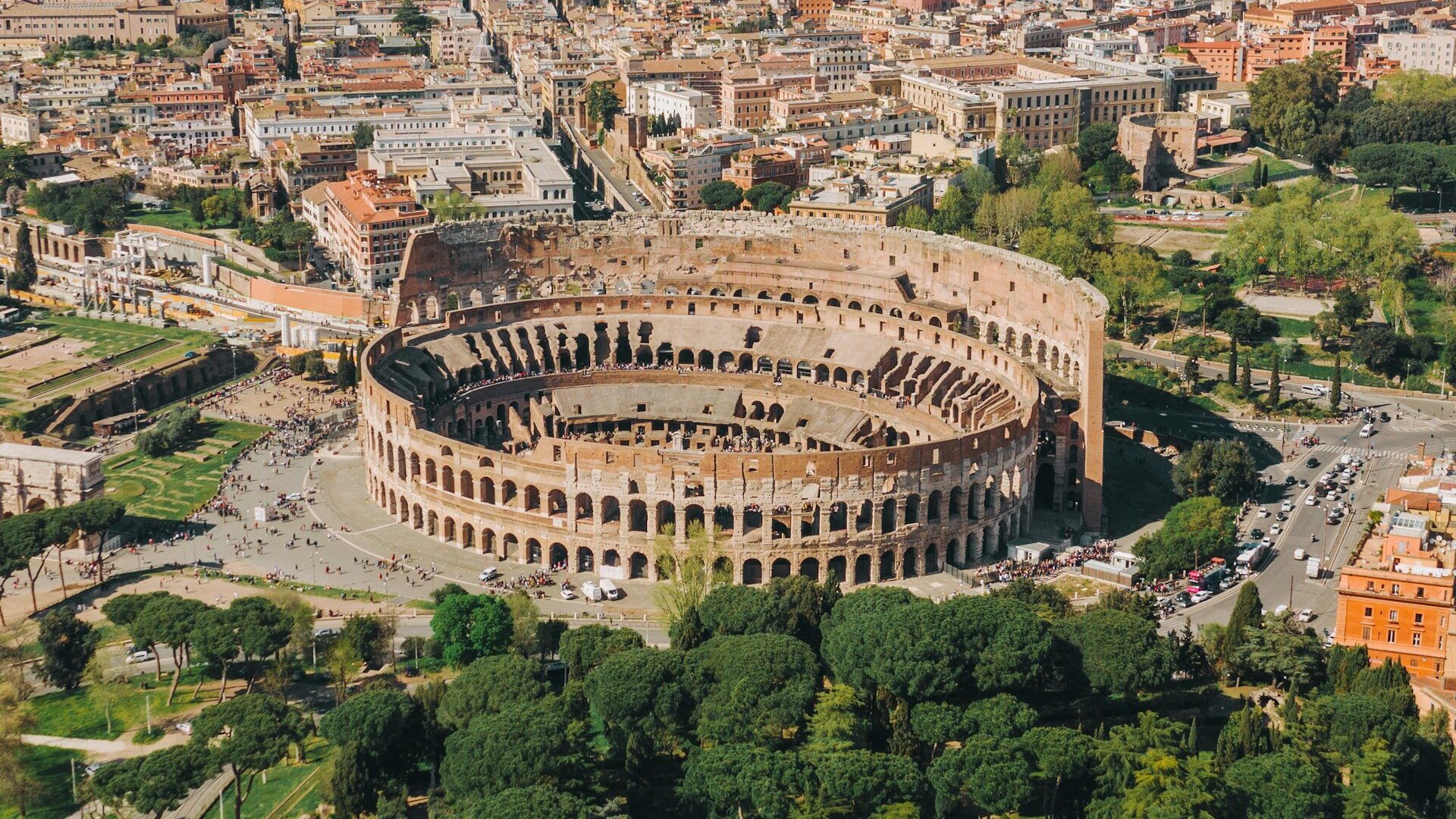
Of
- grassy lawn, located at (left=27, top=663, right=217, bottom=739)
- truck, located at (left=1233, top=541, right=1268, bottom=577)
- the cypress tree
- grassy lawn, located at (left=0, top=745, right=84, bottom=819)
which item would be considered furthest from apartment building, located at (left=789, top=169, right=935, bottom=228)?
grassy lawn, located at (left=0, top=745, right=84, bottom=819)

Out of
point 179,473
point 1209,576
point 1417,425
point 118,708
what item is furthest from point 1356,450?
point 118,708

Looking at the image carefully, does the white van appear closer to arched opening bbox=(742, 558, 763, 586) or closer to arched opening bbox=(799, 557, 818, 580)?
arched opening bbox=(742, 558, 763, 586)

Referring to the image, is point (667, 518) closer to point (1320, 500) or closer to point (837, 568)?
point (837, 568)

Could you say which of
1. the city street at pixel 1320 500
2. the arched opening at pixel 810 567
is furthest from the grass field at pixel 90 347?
the city street at pixel 1320 500

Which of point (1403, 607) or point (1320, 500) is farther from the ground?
point (1403, 607)

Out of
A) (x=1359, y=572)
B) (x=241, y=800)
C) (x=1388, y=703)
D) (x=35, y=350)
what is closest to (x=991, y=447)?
(x=1359, y=572)

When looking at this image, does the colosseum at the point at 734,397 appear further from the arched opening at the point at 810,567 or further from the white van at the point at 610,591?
the white van at the point at 610,591

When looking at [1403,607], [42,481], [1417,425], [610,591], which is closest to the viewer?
[1403,607]
